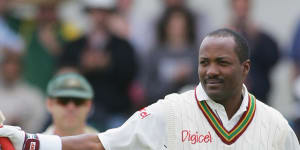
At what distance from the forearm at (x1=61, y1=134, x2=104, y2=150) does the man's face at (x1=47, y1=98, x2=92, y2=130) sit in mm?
2008

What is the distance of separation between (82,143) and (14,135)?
0.49 meters

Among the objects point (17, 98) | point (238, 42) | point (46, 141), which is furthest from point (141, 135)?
point (17, 98)

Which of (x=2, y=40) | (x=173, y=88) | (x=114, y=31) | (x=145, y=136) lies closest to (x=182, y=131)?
(x=145, y=136)

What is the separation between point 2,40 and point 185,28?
2.61 metres

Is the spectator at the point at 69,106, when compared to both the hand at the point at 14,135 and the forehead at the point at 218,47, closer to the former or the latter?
the hand at the point at 14,135

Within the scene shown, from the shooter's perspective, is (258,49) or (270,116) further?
(258,49)

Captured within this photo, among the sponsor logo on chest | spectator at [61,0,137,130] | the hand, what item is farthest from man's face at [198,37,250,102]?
spectator at [61,0,137,130]

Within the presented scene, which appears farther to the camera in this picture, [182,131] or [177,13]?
[177,13]

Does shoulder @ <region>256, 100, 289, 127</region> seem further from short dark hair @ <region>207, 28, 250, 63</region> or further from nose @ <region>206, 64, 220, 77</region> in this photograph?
nose @ <region>206, 64, 220, 77</region>

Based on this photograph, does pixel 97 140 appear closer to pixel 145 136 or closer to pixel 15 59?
pixel 145 136

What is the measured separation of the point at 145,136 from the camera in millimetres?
A: 5812

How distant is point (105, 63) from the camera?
10719mm

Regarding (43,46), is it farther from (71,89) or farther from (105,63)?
(71,89)

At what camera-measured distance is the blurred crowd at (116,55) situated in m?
10.6
